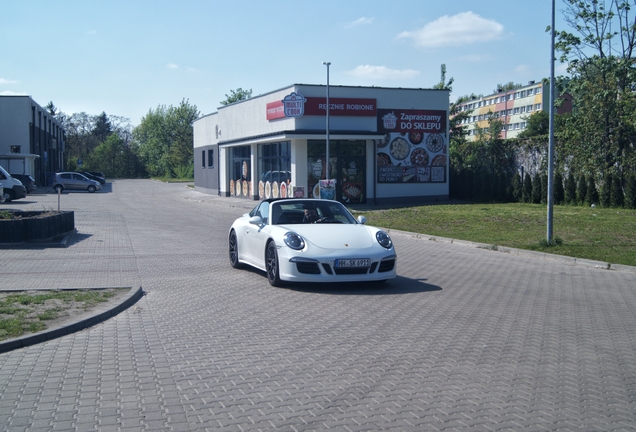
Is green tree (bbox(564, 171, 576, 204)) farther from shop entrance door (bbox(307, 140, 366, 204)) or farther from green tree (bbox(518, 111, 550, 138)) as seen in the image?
green tree (bbox(518, 111, 550, 138))

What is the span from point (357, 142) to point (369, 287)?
913 inches

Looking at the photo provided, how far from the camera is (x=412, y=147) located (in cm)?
3444

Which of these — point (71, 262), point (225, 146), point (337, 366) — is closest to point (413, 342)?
point (337, 366)

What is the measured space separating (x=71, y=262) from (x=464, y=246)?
9.52 meters

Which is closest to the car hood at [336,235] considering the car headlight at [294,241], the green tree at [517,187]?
the car headlight at [294,241]

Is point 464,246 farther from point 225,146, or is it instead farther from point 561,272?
point 225,146

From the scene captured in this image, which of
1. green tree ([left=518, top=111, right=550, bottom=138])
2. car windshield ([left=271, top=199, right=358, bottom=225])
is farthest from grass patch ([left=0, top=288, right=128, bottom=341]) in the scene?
green tree ([left=518, top=111, right=550, bottom=138])

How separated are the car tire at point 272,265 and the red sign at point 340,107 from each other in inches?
869

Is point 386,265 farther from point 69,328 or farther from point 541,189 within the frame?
point 541,189

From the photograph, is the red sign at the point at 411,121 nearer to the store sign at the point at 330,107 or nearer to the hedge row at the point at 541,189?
the store sign at the point at 330,107

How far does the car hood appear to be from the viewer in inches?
399

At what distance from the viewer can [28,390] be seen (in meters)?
5.26

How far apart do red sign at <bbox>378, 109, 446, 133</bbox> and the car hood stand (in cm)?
2335

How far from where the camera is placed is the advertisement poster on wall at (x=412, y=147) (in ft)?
111
